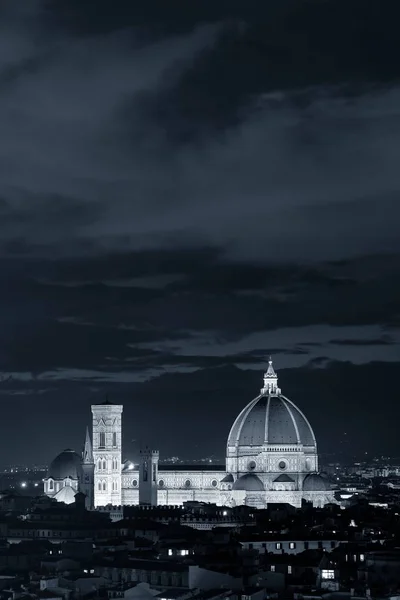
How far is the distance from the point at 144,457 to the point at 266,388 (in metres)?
13.2

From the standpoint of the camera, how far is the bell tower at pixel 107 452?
123m

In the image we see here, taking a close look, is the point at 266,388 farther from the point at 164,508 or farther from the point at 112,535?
the point at 112,535

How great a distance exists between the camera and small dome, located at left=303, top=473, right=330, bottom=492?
409 feet

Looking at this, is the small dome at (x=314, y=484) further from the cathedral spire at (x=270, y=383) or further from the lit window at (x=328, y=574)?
the lit window at (x=328, y=574)

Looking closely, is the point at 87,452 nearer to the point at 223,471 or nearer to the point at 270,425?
the point at 223,471

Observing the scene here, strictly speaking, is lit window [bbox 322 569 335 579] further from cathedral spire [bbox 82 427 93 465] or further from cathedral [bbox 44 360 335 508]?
cathedral spire [bbox 82 427 93 465]

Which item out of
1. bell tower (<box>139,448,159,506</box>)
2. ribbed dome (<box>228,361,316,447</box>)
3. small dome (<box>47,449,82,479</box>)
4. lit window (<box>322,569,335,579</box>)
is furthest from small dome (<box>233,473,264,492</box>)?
lit window (<box>322,569,335,579</box>)

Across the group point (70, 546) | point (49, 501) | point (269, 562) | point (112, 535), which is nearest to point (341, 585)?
point (269, 562)

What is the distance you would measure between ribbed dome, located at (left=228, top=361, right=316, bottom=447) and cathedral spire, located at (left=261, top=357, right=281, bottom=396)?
7.51 ft

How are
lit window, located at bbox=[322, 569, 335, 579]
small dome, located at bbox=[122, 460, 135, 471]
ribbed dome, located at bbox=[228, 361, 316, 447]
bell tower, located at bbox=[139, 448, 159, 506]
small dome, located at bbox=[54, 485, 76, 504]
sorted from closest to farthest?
lit window, located at bbox=[322, 569, 335, 579] → small dome, located at bbox=[54, 485, 76, 504] → bell tower, located at bbox=[139, 448, 159, 506] → small dome, located at bbox=[122, 460, 135, 471] → ribbed dome, located at bbox=[228, 361, 316, 447]

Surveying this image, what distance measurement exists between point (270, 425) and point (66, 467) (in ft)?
44.5

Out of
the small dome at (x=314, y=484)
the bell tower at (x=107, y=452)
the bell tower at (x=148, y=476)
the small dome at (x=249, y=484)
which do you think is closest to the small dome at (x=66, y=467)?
the bell tower at (x=107, y=452)

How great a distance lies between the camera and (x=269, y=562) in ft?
223

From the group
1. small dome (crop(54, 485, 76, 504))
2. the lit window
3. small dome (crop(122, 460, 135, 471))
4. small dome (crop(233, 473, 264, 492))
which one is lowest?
the lit window
